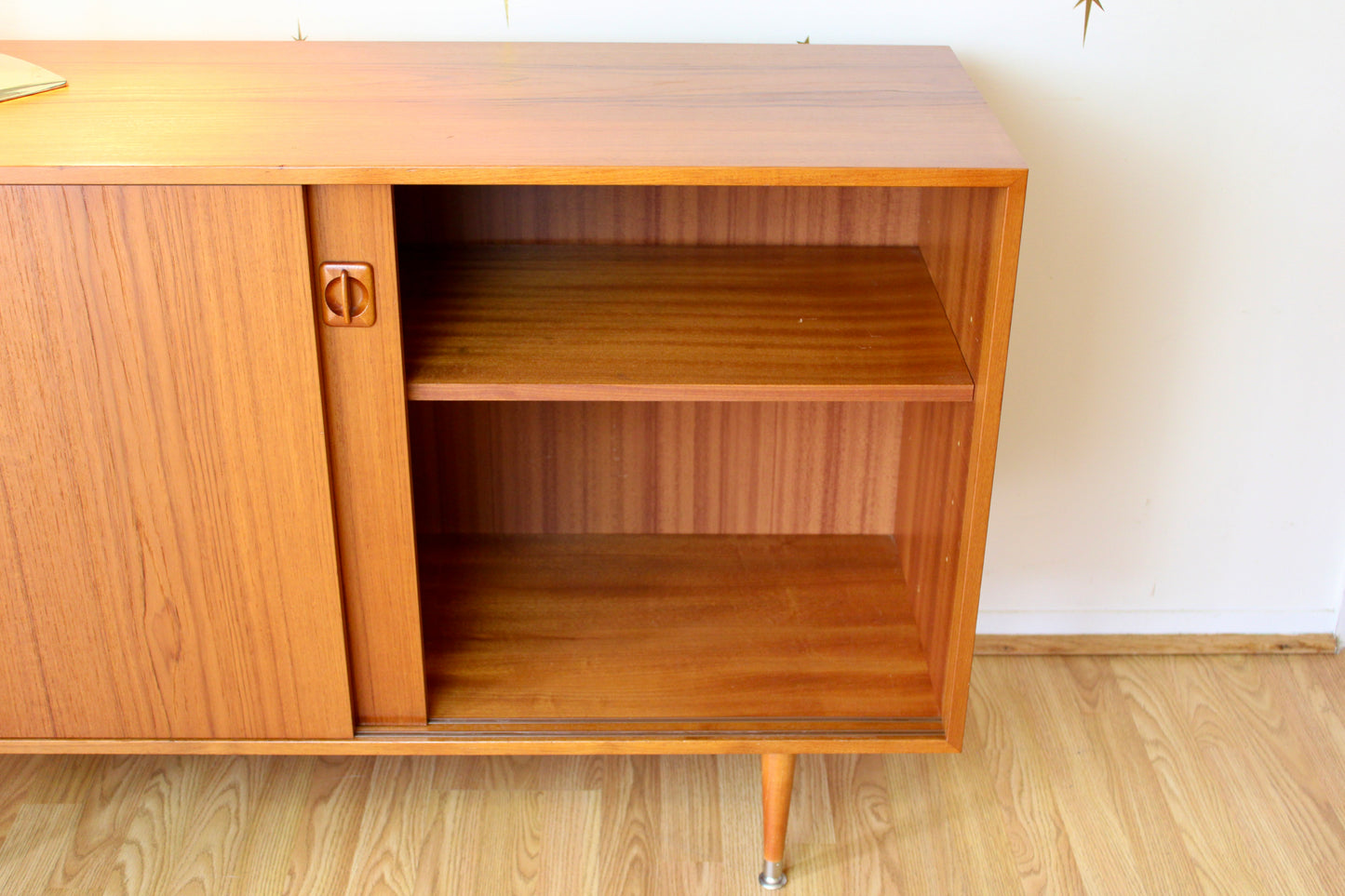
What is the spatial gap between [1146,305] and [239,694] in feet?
3.37

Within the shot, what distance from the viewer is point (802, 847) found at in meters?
1.35

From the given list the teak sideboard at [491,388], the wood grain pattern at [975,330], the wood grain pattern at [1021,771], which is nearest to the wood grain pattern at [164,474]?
the teak sideboard at [491,388]

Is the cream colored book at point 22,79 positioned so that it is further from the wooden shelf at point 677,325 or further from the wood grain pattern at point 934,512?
the wood grain pattern at point 934,512

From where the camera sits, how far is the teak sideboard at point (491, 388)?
99 centimetres

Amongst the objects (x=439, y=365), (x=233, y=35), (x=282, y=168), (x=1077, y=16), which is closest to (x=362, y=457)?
(x=439, y=365)

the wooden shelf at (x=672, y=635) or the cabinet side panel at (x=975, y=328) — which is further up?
the cabinet side panel at (x=975, y=328)

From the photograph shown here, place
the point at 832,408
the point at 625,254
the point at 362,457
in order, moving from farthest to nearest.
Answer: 1. the point at 832,408
2. the point at 625,254
3. the point at 362,457

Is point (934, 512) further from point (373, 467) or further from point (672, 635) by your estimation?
point (373, 467)

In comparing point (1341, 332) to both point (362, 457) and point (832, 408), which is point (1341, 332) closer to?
point (832, 408)

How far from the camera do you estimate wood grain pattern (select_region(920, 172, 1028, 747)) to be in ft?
3.25

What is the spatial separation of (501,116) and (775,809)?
0.68 m

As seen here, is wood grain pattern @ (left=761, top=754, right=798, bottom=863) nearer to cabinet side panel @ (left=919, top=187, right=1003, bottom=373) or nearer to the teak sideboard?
the teak sideboard

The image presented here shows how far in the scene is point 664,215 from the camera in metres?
1.35

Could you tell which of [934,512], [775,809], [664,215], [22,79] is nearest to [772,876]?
[775,809]
